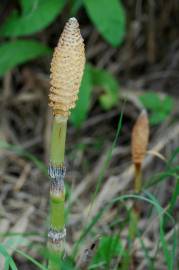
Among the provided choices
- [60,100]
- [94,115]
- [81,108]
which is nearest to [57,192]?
[60,100]

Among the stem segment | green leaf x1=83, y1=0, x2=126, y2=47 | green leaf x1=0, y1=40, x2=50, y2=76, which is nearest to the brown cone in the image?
the stem segment

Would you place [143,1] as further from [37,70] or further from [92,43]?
[37,70]

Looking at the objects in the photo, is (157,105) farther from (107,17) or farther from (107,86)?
(107,17)

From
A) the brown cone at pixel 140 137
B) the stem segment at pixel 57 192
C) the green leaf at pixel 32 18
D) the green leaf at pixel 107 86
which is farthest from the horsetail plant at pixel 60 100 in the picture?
the green leaf at pixel 107 86

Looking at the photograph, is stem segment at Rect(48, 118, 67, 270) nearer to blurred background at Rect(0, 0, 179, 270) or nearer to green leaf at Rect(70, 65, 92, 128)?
blurred background at Rect(0, 0, 179, 270)

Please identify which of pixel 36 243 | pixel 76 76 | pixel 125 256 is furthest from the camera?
pixel 36 243

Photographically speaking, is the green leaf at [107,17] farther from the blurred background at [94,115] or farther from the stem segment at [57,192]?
the stem segment at [57,192]

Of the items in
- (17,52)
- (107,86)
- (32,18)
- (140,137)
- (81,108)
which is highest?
(32,18)

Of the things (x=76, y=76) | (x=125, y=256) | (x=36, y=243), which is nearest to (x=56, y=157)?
(x=76, y=76)
